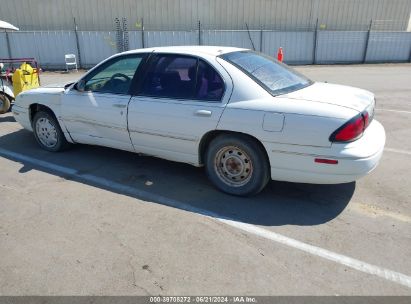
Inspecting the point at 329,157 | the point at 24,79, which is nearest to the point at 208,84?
the point at 329,157

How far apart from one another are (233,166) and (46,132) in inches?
124

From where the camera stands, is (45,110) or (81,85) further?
(45,110)

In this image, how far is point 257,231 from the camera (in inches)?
137

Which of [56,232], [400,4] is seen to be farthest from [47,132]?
[400,4]

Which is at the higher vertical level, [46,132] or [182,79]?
[182,79]

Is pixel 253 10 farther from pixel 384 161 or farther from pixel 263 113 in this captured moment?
pixel 263 113

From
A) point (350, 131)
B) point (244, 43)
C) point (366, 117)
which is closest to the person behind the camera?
point (350, 131)

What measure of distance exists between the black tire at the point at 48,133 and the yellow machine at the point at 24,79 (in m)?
2.31

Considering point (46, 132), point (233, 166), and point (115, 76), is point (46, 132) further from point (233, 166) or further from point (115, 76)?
point (233, 166)

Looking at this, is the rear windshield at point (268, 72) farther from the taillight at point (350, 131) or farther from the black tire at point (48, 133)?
the black tire at point (48, 133)

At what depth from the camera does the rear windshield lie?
400cm

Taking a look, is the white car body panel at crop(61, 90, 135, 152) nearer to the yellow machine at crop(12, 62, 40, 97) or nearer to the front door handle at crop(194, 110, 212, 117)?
the front door handle at crop(194, 110, 212, 117)

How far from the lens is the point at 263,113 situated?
3689 mm

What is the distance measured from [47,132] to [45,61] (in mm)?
13768
